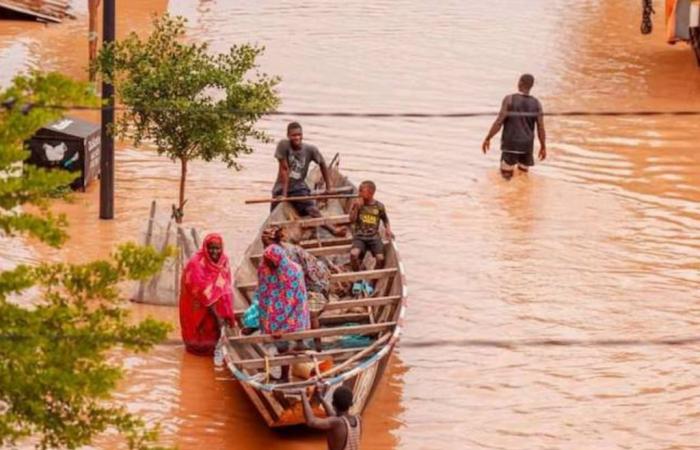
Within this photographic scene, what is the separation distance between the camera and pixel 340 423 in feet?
40.9

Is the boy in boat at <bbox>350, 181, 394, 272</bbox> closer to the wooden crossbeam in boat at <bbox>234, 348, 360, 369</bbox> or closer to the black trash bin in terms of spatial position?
the wooden crossbeam in boat at <bbox>234, 348, 360, 369</bbox>

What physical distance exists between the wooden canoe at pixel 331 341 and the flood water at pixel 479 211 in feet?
1.57

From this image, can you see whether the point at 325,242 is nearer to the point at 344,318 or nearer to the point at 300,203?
the point at 300,203

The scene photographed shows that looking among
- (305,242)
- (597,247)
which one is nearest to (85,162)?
(305,242)

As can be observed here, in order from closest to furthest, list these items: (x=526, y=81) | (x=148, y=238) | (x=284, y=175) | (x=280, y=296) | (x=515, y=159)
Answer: (x=280, y=296) → (x=148, y=238) → (x=284, y=175) → (x=526, y=81) → (x=515, y=159)

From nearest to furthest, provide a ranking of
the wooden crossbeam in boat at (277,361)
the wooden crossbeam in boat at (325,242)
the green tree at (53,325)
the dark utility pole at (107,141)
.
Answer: the green tree at (53,325)
the wooden crossbeam in boat at (277,361)
the wooden crossbeam in boat at (325,242)
the dark utility pole at (107,141)

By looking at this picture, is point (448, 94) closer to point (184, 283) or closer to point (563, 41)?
point (563, 41)

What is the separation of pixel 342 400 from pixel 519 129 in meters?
9.25

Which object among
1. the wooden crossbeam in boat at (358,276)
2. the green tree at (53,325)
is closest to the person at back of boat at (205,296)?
the wooden crossbeam in boat at (358,276)

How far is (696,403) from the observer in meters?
15.2

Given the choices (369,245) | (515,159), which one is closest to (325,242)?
(369,245)

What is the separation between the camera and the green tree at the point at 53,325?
30.9 ft

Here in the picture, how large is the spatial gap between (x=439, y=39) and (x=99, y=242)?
498 inches

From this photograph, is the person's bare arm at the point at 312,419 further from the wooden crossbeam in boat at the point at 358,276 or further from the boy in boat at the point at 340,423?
the wooden crossbeam in boat at the point at 358,276
